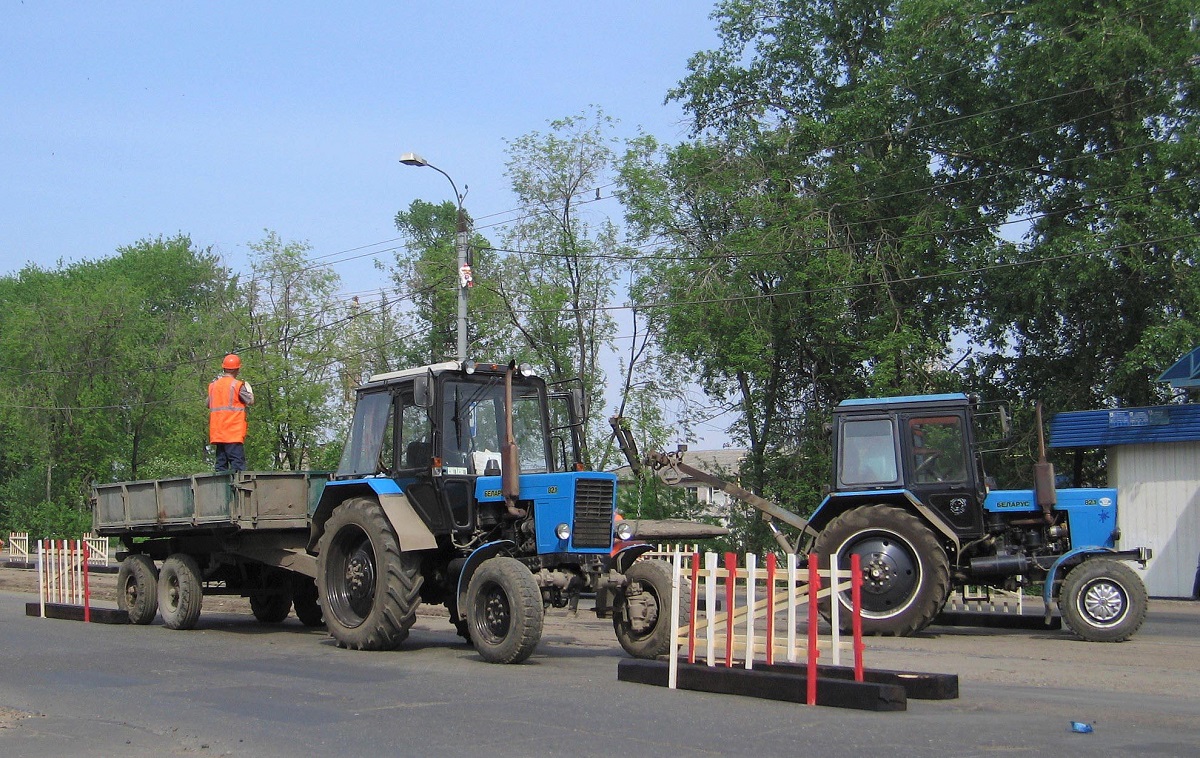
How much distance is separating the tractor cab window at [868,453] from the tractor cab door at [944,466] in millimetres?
173

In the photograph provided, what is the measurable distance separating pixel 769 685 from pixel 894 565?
18.3ft

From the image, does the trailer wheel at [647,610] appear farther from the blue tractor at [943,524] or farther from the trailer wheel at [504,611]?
the blue tractor at [943,524]

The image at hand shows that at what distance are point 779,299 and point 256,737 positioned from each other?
24921mm

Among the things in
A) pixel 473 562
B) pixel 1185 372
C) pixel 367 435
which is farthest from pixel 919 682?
pixel 1185 372

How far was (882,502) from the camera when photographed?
48.3ft

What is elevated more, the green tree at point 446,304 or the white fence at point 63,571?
the green tree at point 446,304

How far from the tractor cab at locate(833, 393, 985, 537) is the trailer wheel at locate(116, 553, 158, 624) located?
347 inches

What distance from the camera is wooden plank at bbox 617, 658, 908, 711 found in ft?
27.7

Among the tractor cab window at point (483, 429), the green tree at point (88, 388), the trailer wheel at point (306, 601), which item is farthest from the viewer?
the green tree at point (88, 388)

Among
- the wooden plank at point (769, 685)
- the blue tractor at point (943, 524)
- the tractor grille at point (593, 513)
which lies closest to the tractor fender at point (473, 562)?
the tractor grille at point (593, 513)

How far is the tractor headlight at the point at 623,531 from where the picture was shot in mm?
12312

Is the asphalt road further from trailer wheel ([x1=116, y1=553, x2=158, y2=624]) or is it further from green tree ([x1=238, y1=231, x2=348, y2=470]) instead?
green tree ([x1=238, y1=231, x2=348, y2=470])

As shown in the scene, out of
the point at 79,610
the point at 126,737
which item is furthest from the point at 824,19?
the point at 126,737

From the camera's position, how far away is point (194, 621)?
15.7 meters
